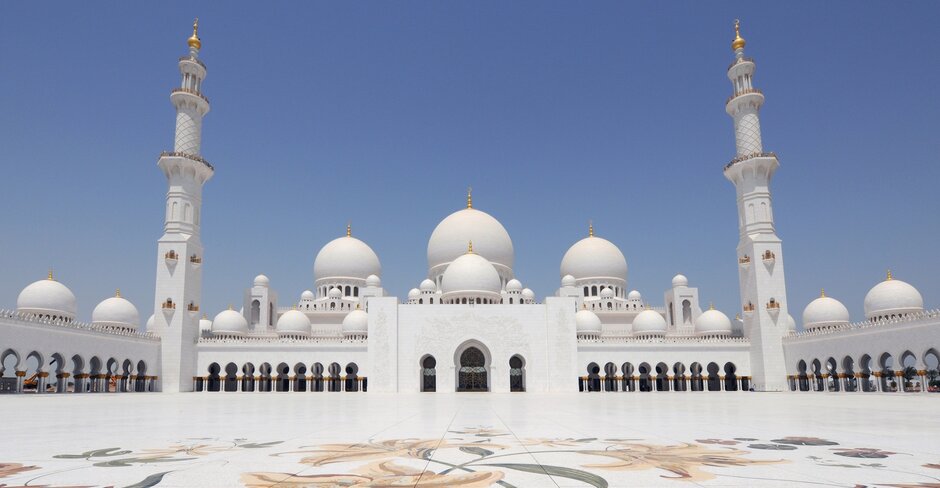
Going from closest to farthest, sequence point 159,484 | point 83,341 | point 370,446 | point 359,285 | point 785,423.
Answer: point 159,484, point 370,446, point 785,423, point 83,341, point 359,285

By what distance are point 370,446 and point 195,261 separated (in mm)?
30694

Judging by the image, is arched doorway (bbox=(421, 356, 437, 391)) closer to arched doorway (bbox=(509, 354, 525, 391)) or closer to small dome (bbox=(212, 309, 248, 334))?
arched doorway (bbox=(509, 354, 525, 391))

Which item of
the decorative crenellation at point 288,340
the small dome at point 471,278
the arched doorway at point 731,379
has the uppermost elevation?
the small dome at point 471,278

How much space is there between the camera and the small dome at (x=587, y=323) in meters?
36.4

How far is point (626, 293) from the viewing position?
4438cm

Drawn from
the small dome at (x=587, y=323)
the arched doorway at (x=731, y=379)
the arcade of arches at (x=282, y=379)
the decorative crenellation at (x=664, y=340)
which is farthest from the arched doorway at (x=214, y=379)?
the arched doorway at (x=731, y=379)

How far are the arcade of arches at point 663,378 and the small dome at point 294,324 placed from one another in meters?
16.5

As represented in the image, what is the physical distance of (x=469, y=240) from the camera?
4031cm

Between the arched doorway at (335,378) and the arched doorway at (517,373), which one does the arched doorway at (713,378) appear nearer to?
the arched doorway at (517,373)

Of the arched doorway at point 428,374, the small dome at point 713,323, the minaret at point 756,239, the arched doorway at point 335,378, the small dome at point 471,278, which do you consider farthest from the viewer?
the small dome at point 713,323

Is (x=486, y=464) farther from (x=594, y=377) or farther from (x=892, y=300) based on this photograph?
(x=892, y=300)

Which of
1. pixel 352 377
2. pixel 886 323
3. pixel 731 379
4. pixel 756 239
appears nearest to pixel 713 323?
pixel 731 379

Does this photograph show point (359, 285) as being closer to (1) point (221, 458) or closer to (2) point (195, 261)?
(2) point (195, 261)

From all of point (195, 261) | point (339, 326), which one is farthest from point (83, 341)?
point (339, 326)
